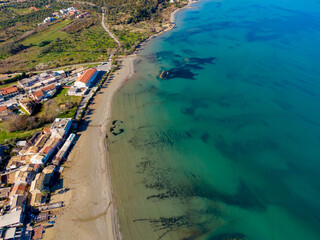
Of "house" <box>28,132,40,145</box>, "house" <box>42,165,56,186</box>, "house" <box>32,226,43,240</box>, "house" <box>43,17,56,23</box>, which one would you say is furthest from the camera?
"house" <box>43,17,56,23</box>

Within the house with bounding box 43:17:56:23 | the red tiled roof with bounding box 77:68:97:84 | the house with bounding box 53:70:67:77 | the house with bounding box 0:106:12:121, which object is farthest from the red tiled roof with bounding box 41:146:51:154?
the house with bounding box 43:17:56:23

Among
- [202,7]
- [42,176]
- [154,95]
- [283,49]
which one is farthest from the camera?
[202,7]

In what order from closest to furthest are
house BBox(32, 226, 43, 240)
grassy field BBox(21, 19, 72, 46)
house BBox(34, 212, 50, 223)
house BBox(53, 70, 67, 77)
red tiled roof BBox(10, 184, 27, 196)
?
house BBox(32, 226, 43, 240)
house BBox(34, 212, 50, 223)
red tiled roof BBox(10, 184, 27, 196)
house BBox(53, 70, 67, 77)
grassy field BBox(21, 19, 72, 46)

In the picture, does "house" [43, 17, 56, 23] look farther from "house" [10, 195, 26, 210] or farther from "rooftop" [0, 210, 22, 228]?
"rooftop" [0, 210, 22, 228]

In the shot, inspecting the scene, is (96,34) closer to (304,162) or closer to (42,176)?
(42,176)

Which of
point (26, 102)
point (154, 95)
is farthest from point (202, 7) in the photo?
point (26, 102)

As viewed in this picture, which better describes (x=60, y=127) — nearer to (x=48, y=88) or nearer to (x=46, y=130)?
(x=46, y=130)

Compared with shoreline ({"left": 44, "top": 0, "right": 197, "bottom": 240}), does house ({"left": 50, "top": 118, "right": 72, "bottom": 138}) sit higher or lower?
higher

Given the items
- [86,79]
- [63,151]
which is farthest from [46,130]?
[86,79]
